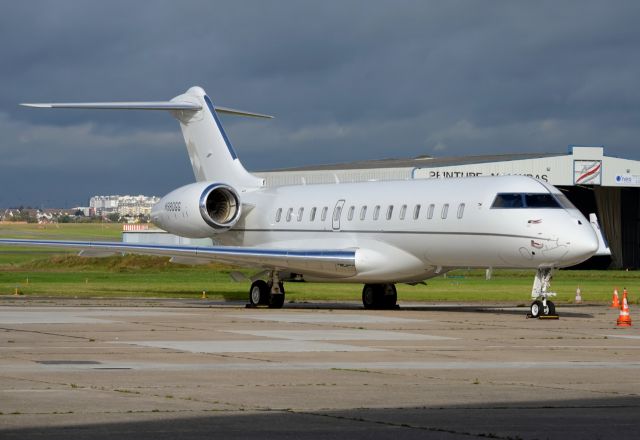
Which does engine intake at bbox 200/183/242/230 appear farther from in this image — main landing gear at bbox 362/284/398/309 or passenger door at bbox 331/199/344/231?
main landing gear at bbox 362/284/398/309

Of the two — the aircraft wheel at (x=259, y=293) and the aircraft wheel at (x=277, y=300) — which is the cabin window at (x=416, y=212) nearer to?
the aircraft wheel at (x=277, y=300)

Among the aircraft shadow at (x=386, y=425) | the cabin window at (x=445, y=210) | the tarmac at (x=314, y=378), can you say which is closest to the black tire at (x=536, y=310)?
the tarmac at (x=314, y=378)

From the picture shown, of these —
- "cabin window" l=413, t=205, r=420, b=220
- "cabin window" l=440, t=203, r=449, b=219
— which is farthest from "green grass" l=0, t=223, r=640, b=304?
"cabin window" l=440, t=203, r=449, b=219

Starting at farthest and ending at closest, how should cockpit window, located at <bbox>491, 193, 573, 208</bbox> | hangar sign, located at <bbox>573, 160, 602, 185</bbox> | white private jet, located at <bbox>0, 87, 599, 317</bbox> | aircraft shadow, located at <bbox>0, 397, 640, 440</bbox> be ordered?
hangar sign, located at <bbox>573, 160, 602, 185</bbox> → cockpit window, located at <bbox>491, 193, 573, 208</bbox> → white private jet, located at <bbox>0, 87, 599, 317</bbox> → aircraft shadow, located at <bbox>0, 397, 640, 440</bbox>

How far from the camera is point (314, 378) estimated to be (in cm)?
1443

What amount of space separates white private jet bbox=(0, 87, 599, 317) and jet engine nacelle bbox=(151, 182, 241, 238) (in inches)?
1.5

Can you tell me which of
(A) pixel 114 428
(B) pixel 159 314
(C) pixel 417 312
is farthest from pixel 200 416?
(C) pixel 417 312

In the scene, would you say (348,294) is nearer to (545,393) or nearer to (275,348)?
(275,348)

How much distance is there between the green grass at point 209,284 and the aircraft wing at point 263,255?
6.02 m

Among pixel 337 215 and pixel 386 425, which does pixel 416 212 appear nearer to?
pixel 337 215

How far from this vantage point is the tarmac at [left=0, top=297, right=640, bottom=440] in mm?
10672

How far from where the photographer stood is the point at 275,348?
1852 cm

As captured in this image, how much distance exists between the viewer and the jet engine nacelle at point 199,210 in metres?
33.4

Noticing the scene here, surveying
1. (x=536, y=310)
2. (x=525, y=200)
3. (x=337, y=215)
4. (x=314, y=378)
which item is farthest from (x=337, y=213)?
(x=314, y=378)
